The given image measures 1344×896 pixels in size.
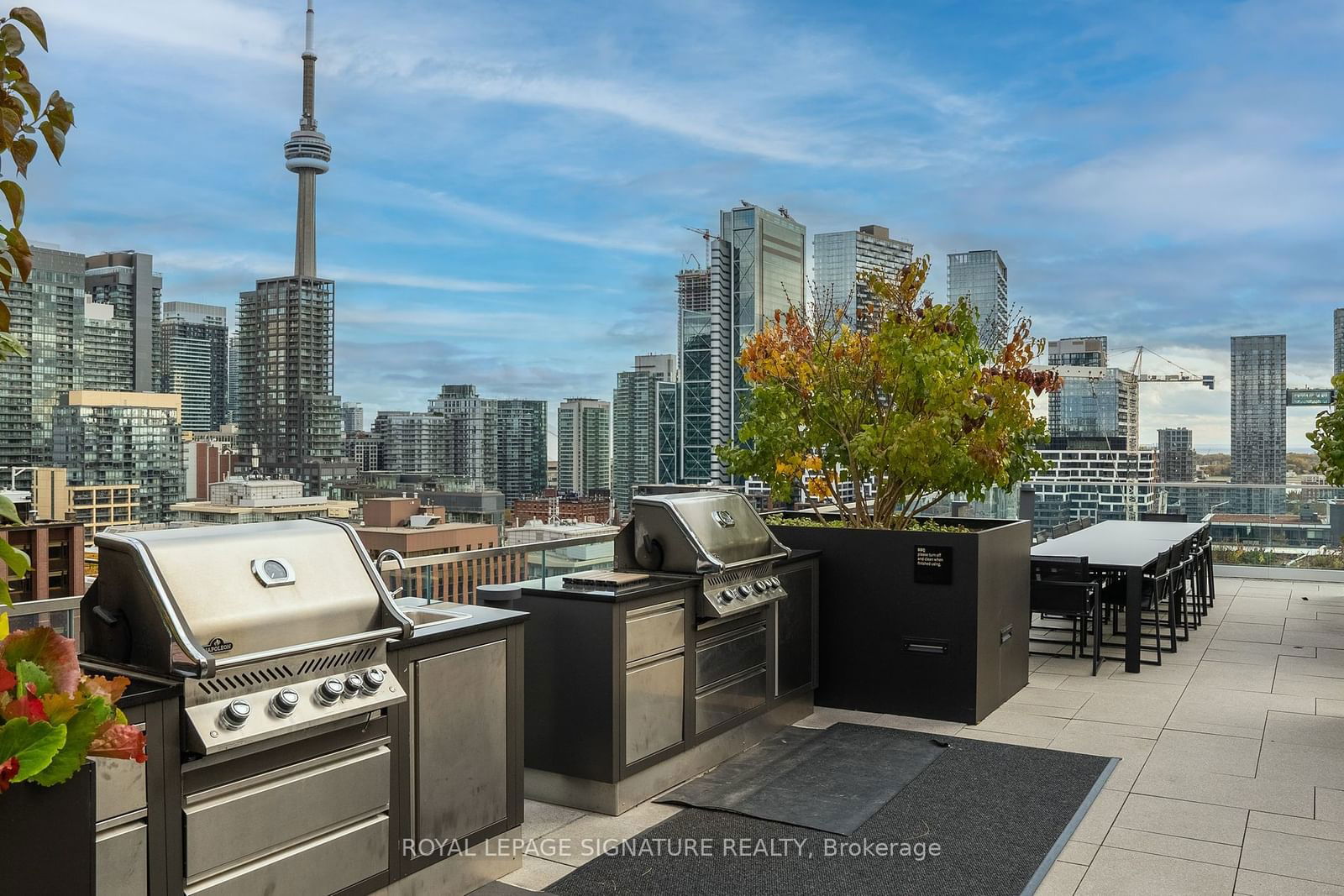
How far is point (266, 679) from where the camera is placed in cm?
250

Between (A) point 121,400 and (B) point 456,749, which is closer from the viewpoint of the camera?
(B) point 456,749

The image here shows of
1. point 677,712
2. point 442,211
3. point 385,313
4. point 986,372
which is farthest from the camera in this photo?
point 385,313

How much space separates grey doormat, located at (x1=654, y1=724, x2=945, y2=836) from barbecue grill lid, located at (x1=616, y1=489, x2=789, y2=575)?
873 mm

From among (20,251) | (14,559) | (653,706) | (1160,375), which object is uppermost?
(1160,375)

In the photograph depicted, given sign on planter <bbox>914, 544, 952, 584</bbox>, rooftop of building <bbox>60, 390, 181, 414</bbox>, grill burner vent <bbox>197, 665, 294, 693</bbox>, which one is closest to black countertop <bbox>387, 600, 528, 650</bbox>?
grill burner vent <bbox>197, 665, 294, 693</bbox>

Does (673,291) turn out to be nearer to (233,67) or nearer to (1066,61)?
(1066,61)

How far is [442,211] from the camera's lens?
22.8 m

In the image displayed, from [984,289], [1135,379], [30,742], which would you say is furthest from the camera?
[1135,379]

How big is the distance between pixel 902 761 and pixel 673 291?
30.8 ft

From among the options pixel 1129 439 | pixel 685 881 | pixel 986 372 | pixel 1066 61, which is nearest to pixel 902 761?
pixel 685 881

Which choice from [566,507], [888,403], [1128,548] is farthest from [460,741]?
[1128,548]

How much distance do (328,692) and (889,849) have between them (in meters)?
2.02

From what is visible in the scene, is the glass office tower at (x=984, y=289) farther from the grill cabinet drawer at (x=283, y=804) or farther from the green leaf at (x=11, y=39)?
the green leaf at (x=11, y=39)

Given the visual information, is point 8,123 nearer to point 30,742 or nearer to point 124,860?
point 30,742
